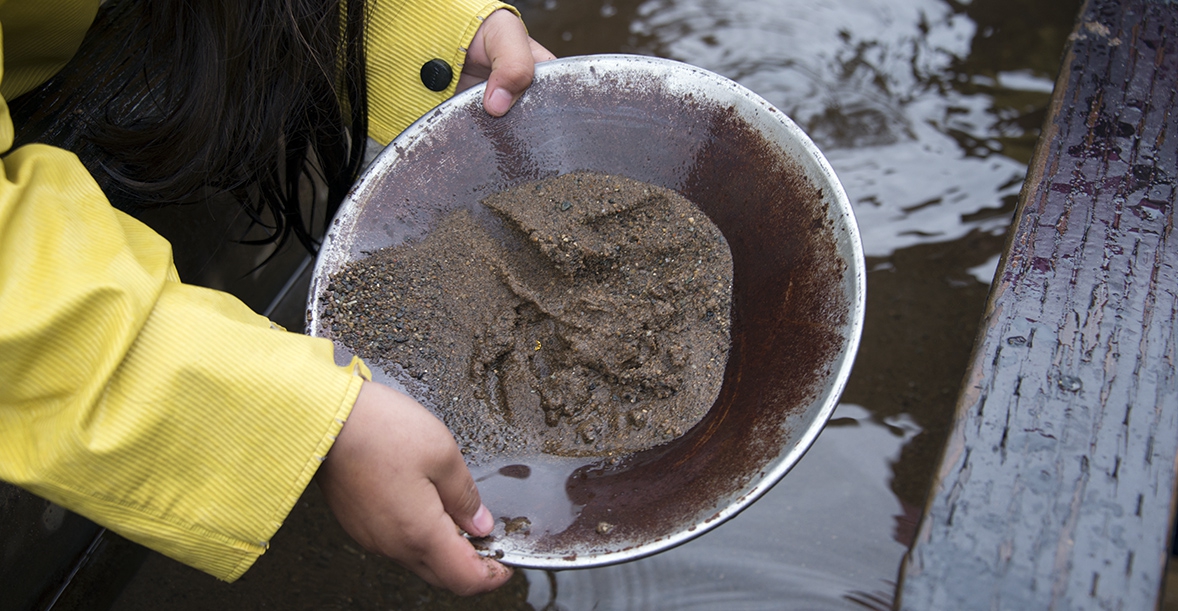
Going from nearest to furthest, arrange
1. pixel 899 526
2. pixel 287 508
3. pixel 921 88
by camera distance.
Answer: pixel 287 508 → pixel 899 526 → pixel 921 88

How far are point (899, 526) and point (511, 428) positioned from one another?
109 cm

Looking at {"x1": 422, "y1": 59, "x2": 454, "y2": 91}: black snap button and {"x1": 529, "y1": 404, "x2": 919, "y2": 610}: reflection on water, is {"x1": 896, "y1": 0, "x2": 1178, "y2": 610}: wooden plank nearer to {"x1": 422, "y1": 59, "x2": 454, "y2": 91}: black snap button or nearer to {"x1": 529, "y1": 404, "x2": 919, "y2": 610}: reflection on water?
{"x1": 529, "y1": 404, "x2": 919, "y2": 610}: reflection on water

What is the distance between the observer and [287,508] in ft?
3.01

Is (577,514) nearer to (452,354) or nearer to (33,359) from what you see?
(452,354)

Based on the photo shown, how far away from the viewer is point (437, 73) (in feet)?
4.56

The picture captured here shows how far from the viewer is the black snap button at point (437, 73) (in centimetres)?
139

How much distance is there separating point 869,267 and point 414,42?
1.56 metres

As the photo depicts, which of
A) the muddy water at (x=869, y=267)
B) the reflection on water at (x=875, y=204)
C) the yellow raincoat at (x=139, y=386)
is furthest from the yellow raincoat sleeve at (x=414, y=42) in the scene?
the reflection on water at (x=875, y=204)

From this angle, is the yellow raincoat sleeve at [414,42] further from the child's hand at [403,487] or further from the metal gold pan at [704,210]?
the child's hand at [403,487]

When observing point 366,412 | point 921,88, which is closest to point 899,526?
point 366,412

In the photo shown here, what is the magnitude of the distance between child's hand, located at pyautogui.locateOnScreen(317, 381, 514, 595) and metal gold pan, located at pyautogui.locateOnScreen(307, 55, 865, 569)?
0.09 metres

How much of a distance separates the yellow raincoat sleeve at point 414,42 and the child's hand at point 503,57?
0.08ft

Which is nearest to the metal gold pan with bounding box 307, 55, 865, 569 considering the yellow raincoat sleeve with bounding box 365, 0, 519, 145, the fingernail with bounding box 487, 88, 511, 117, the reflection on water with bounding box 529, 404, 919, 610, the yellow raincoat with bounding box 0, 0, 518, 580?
the fingernail with bounding box 487, 88, 511, 117

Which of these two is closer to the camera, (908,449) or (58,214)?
(58,214)
